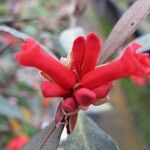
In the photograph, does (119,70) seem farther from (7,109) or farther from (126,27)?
(7,109)

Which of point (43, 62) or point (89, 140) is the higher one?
point (43, 62)

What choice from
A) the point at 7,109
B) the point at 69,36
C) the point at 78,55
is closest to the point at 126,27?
the point at 78,55

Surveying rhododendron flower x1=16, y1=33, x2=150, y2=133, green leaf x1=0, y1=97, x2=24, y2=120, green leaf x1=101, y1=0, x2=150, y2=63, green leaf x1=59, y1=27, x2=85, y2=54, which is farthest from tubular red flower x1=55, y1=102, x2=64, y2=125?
green leaf x1=0, y1=97, x2=24, y2=120

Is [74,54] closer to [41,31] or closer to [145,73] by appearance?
[145,73]

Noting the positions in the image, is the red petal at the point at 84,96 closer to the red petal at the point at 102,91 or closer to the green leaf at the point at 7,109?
the red petal at the point at 102,91

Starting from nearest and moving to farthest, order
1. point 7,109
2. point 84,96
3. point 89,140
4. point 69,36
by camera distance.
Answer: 1. point 84,96
2. point 89,140
3. point 69,36
4. point 7,109

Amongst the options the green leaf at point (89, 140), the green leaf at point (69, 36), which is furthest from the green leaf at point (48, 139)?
the green leaf at point (69, 36)

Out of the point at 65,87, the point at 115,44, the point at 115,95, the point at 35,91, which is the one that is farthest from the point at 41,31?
the point at 115,95

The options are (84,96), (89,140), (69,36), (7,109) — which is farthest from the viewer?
(7,109)

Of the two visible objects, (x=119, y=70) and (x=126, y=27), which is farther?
(x=126, y=27)
